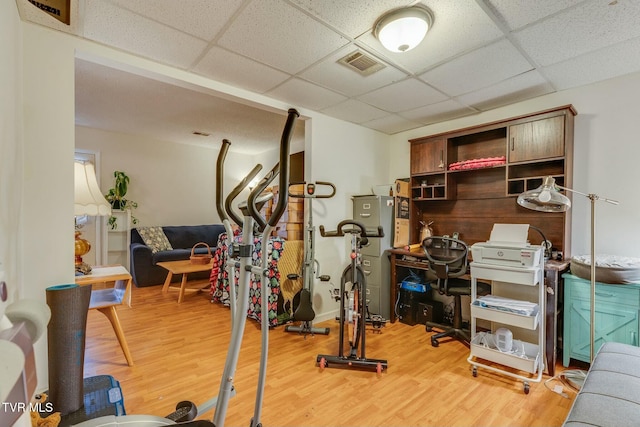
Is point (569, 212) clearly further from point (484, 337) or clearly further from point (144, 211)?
point (144, 211)

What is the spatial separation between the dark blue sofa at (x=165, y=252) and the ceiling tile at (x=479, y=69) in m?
4.46

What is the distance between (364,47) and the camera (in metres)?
2.06

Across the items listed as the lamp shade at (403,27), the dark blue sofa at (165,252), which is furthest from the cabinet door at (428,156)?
the dark blue sofa at (165,252)

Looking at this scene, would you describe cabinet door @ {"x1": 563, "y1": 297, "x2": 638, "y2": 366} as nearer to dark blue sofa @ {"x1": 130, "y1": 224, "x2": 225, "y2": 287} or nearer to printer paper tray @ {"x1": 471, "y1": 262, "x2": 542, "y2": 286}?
printer paper tray @ {"x1": 471, "y1": 262, "x2": 542, "y2": 286}

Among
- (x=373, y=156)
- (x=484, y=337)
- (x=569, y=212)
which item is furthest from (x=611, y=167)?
(x=373, y=156)

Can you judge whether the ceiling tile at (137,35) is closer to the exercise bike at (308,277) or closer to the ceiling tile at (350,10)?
the ceiling tile at (350,10)

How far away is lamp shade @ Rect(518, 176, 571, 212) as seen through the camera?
2.00 m

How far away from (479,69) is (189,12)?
6.94ft

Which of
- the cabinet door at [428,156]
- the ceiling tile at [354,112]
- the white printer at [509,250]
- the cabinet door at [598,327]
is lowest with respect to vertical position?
the cabinet door at [598,327]

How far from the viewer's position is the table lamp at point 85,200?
216cm

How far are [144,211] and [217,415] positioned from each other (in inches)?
202

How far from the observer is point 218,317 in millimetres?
3424

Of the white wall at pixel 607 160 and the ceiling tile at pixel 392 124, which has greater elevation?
the ceiling tile at pixel 392 124

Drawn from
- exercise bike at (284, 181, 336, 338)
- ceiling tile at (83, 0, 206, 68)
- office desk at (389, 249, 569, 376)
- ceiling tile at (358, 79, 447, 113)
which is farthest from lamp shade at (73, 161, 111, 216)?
office desk at (389, 249, 569, 376)
